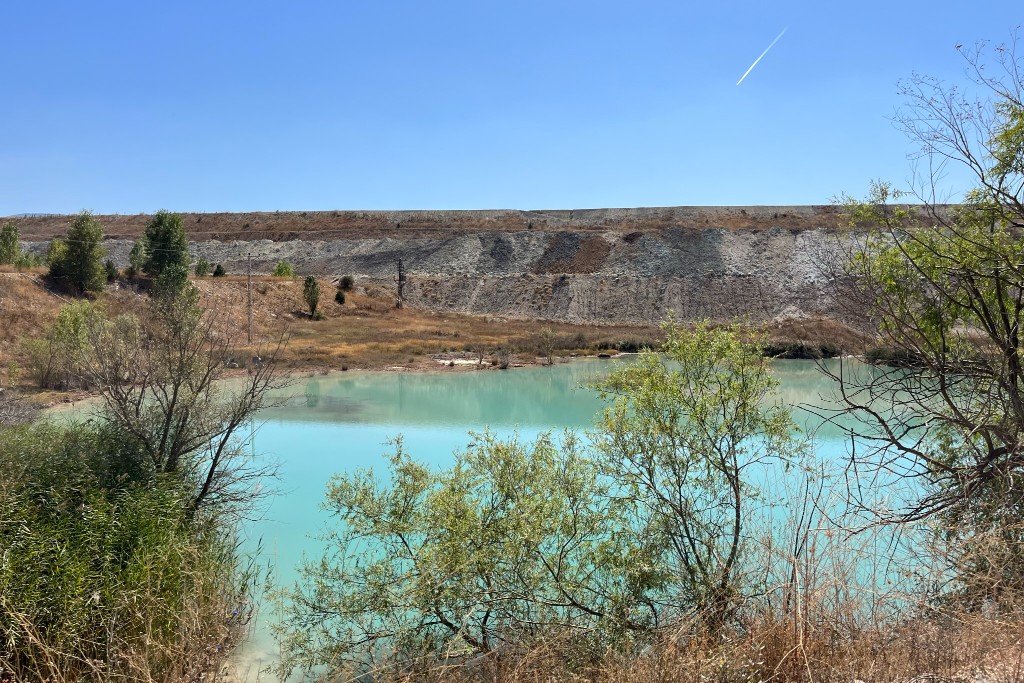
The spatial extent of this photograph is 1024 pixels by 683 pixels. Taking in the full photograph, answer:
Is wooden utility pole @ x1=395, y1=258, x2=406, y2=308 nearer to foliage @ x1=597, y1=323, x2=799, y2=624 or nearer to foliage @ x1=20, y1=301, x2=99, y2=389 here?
foliage @ x1=20, y1=301, x2=99, y2=389

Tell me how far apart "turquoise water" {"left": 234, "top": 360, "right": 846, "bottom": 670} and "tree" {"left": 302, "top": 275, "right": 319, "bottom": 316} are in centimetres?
1542

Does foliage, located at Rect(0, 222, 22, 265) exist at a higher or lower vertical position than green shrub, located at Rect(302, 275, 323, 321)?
higher

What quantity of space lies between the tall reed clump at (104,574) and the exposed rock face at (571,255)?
151ft

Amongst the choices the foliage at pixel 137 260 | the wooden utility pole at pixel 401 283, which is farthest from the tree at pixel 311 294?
the foliage at pixel 137 260

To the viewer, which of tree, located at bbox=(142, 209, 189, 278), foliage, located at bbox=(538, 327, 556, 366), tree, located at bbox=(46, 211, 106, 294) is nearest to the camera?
tree, located at bbox=(46, 211, 106, 294)

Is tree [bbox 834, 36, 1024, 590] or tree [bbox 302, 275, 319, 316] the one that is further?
tree [bbox 302, 275, 319, 316]

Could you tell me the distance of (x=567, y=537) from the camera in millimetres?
9047

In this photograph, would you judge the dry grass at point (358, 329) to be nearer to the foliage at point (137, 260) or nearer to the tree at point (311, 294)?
the tree at point (311, 294)

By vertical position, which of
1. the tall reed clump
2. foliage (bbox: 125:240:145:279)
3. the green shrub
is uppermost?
foliage (bbox: 125:240:145:279)

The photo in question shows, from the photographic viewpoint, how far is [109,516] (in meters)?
8.89

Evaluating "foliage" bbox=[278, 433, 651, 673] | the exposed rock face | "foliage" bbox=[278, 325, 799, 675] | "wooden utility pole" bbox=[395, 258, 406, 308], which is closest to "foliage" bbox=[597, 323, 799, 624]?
"foliage" bbox=[278, 325, 799, 675]

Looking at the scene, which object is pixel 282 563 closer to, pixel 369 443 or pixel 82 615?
pixel 82 615

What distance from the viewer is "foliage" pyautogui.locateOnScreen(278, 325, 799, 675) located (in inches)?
315

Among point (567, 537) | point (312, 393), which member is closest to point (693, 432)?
point (567, 537)
